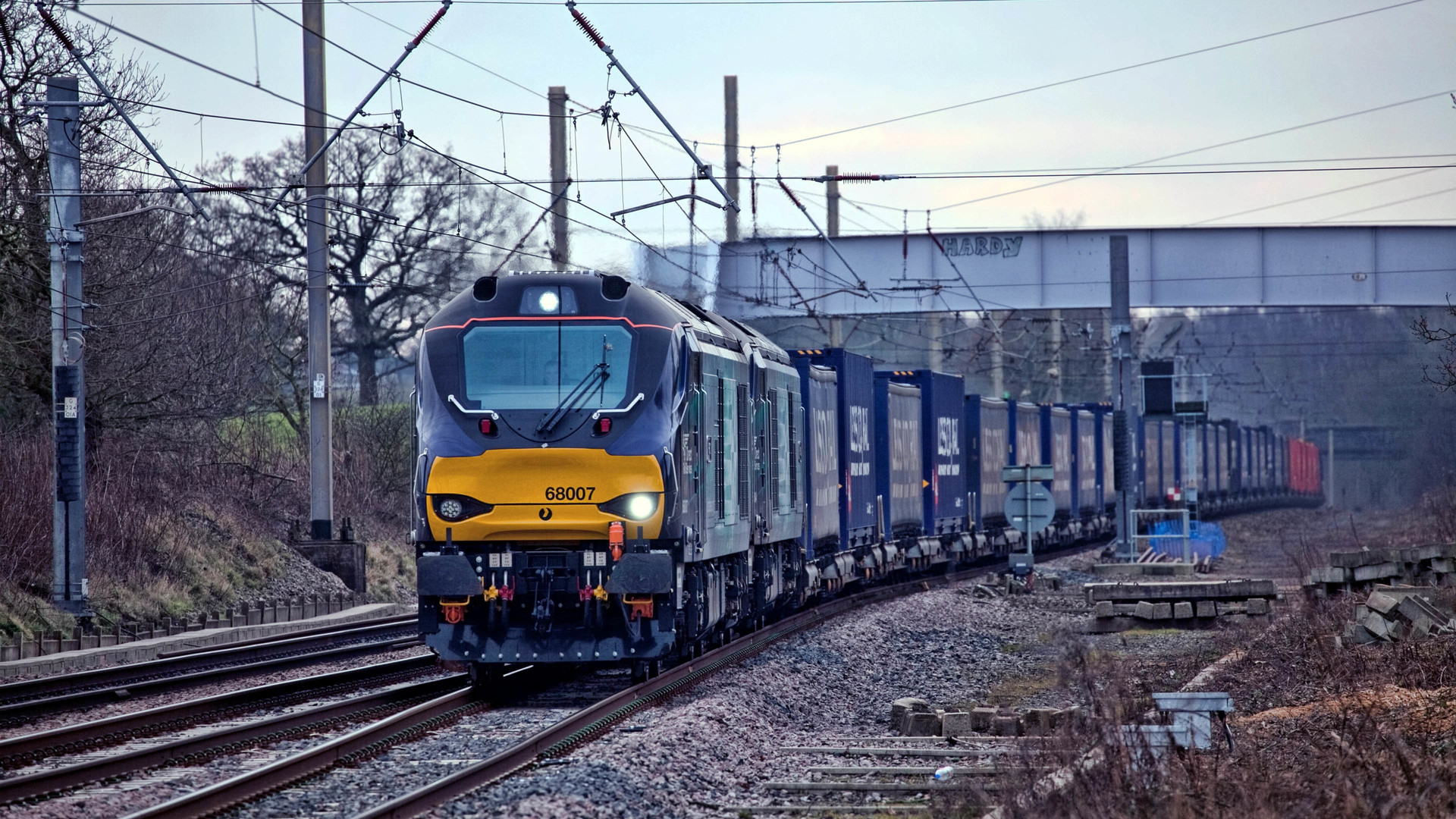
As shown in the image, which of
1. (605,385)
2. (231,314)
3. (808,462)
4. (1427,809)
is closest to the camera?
(1427,809)

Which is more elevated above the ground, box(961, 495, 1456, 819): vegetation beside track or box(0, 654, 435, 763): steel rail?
box(961, 495, 1456, 819): vegetation beside track

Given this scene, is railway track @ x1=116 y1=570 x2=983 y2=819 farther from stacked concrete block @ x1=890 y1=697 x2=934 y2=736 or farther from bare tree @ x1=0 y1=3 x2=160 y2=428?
bare tree @ x1=0 y1=3 x2=160 y2=428

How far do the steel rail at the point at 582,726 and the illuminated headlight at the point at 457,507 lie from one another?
1793 mm

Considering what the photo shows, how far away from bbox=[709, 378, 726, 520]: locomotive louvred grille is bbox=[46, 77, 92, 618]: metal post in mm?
8228

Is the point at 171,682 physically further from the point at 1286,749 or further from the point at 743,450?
the point at 1286,749

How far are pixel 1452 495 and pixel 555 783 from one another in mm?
42184

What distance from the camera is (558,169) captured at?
3312cm

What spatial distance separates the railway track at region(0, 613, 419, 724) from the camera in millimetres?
13023

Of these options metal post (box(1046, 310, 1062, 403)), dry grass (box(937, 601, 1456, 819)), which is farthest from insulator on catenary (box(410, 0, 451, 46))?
metal post (box(1046, 310, 1062, 403))

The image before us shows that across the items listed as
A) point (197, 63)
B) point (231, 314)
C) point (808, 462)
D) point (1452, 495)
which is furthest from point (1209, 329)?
point (197, 63)

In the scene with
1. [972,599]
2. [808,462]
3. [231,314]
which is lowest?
[972,599]

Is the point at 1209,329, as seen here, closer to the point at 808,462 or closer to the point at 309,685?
the point at 808,462

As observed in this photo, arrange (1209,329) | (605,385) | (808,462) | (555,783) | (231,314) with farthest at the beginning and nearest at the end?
(1209,329), (231,314), (808,462), (605,385), (555,783)

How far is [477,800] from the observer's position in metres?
8.56
